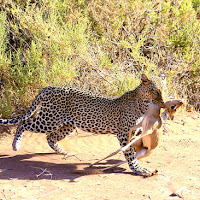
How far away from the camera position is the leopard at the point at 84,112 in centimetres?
514

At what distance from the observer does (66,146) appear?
637 centimetres

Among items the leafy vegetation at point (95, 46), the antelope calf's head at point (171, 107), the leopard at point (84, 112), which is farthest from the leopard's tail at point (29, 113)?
the antelope calf's head at point (171, 107)

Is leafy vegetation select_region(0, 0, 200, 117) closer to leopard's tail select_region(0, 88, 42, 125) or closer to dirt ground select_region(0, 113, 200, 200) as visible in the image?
dirt ground select_region(0, 113, 200, 200)

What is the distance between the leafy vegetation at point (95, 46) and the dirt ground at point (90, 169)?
122cm

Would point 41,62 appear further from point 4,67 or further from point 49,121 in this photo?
point 49,121

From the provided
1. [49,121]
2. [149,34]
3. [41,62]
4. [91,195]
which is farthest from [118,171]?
[149,34]

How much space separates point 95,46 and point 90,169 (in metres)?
4.28

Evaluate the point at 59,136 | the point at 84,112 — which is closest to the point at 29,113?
the point at 59,136

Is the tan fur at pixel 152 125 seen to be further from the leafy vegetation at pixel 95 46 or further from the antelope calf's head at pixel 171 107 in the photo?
the leafy vegetation at pixel 95 46

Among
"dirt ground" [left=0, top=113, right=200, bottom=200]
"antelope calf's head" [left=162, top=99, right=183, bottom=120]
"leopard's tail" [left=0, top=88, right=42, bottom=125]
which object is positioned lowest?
"dirt ground" [left=0, top=113, right=200, bottom=200]

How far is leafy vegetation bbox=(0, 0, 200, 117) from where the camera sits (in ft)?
24.3

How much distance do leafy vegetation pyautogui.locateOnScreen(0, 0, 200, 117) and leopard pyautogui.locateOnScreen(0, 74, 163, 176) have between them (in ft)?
5.39

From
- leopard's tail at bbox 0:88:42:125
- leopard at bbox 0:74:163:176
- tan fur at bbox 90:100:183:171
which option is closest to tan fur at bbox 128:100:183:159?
tan fur at bbox 90:100:183:171

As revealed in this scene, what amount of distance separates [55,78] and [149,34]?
3510mm
